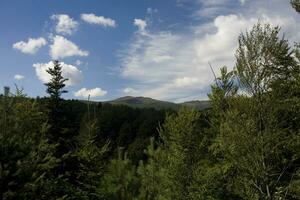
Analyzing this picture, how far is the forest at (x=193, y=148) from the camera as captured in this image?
604 inches

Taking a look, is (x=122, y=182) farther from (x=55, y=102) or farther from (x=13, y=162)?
(x=55, y=102)

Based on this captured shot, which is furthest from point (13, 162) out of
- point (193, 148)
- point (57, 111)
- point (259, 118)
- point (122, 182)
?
point (57, 111)

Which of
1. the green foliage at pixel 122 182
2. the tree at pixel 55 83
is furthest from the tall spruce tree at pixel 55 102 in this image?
the green foliage at pixel 122 182

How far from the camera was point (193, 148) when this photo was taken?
103 ft

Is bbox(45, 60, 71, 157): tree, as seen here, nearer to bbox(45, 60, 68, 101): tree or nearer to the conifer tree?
bbox(45, 60, 68, 101): tree

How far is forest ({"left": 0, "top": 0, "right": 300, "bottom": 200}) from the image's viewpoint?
1534 centimetres

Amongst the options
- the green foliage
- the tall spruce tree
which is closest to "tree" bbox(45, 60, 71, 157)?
the tall spruce tree

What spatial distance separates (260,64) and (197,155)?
1148 cm

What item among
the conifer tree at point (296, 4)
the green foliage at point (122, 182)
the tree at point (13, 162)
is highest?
the conifer tree at point (296, 4)

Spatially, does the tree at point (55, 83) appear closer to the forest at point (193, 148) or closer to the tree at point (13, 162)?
the forest at point (193, 148)

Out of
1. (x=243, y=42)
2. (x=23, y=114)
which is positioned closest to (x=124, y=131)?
(x=23, y=114)

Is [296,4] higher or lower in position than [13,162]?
higher

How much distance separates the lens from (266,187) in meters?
21.7

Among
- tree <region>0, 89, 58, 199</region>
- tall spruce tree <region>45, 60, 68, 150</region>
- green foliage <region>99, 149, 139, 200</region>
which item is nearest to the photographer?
tree <region>0, 89, 58, 199</region>
